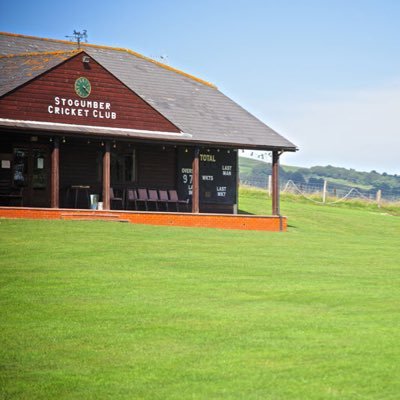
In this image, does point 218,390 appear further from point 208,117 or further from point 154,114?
point 208,117

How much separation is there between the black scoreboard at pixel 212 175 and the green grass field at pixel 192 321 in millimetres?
13528

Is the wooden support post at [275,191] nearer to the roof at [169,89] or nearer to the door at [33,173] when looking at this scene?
the roof at [169,89]

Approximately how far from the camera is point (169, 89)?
3766cm

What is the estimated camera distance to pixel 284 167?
7185 inches

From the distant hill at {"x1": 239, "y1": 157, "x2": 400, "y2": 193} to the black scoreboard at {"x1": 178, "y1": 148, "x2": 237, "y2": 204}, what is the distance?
394 feet

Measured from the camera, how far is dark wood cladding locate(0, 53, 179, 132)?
96.9 feet

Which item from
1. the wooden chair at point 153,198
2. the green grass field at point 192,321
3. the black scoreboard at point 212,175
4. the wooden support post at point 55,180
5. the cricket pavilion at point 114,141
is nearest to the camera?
the green grass field at point 192,321

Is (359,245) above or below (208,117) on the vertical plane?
below

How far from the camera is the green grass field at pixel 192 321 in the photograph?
8617mm

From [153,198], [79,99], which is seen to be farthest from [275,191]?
[79,99]

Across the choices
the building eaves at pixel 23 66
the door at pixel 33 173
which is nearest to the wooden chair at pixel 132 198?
the door at pixel 33 173

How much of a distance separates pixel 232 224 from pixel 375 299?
1713 cm

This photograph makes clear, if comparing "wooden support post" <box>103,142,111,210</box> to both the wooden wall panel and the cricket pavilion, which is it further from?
the wooden wall panel

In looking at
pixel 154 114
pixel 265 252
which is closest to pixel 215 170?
pixel 154 114
